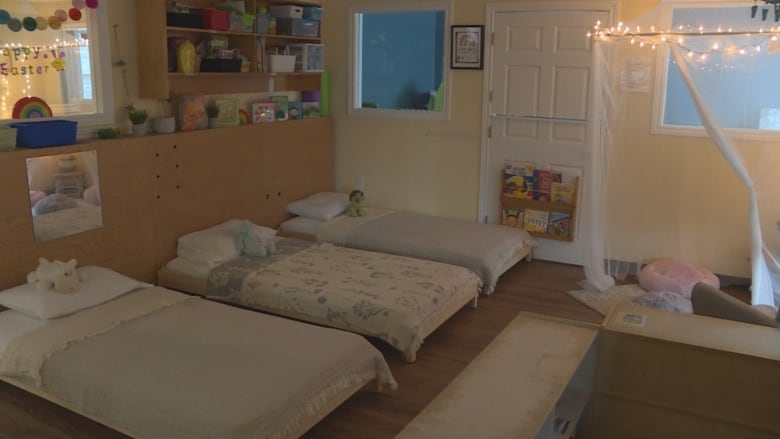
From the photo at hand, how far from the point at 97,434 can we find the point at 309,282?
1574 millimetres

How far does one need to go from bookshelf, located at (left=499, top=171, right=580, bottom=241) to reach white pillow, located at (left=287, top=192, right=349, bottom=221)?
141 cm

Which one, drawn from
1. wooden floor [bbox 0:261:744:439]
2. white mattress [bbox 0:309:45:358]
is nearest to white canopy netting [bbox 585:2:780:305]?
wooden floor [bbox 0:261:744:439]

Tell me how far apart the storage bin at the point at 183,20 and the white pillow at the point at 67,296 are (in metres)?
1.85

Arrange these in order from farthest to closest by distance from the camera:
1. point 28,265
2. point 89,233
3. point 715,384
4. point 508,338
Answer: point 89,233
point 28,265
point 508,338
point 715,384

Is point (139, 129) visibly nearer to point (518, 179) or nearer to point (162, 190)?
point (162, 190)

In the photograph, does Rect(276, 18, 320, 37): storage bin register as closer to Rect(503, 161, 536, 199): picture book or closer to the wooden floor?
Rect(503, 161, 536, 199): picture book

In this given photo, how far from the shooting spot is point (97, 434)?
3.13 meters

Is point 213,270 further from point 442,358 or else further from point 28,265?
point 442,358

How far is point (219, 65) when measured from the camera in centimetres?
516

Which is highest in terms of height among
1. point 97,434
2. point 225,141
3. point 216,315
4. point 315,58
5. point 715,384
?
point 315,58

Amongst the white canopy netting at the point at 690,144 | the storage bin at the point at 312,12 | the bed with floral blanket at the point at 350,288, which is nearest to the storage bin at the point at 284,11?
the storage bin at the point at 312,12

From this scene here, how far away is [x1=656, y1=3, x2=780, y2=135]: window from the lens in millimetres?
4305

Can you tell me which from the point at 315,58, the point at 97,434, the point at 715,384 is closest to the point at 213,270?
the point at 97,434

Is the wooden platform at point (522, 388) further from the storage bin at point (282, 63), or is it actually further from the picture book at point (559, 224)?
the storage bin at point (282, 63)
